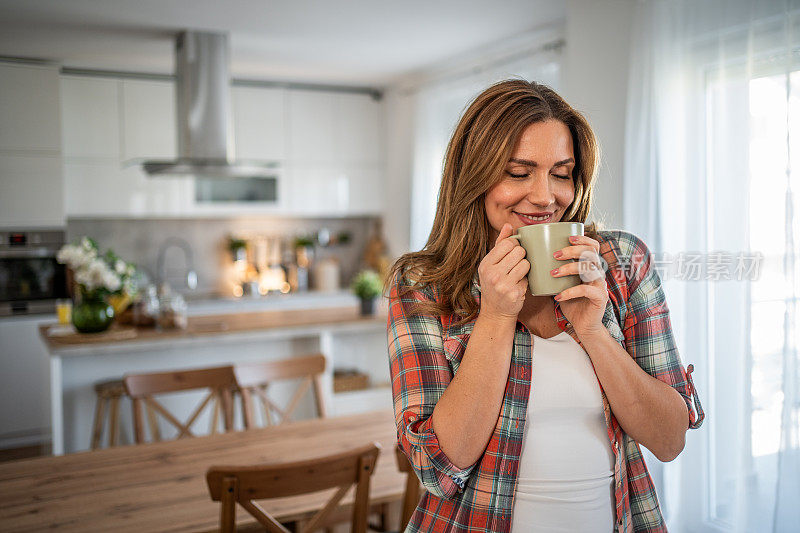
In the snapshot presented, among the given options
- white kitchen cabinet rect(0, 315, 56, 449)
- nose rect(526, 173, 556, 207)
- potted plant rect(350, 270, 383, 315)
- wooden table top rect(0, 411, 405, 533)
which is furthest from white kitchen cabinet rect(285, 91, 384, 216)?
nose rect(526, 173, 556, 207)

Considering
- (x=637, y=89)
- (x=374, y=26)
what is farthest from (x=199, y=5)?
(x=637, y=89)

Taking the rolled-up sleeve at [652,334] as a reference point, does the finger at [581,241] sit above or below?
above

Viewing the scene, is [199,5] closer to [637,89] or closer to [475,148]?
[637,89]

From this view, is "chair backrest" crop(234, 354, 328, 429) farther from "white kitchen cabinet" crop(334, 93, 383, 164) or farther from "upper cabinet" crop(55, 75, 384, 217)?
"white kitchen cabinet" crop(334, 93, 383, 164)

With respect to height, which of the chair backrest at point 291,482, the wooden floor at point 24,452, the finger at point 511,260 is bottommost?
the wooden floor at point 24,452

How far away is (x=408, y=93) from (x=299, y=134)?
921mm

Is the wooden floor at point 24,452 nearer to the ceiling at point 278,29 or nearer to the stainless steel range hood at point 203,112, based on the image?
the stainless steel range hood at point 203,112

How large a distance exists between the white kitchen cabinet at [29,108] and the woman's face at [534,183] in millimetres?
4509

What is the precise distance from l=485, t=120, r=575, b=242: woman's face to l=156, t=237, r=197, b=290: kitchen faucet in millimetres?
4881

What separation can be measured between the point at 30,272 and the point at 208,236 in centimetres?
136

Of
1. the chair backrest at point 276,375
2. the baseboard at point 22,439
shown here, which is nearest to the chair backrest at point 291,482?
the chair backrest at point 276,375

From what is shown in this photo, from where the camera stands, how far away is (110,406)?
3350 millimetres

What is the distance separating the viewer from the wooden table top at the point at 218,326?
330cm

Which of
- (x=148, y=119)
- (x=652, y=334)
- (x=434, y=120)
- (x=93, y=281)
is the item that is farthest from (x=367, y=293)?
(x=652, y=334)
